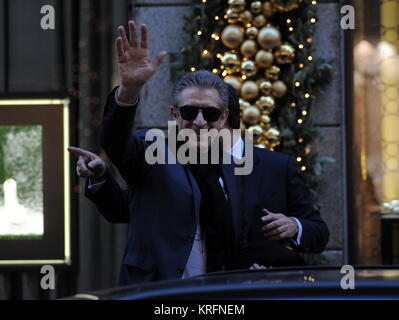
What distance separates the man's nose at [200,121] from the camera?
302cm

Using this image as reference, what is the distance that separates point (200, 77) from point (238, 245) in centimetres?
72

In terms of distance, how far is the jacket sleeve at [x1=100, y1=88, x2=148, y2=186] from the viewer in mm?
2801

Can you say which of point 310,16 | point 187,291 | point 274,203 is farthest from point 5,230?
point 187,291

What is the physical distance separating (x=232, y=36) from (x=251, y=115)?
662 millimetres

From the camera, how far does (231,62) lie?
602cm

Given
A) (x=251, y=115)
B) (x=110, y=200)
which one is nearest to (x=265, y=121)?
(x=251, y=115)

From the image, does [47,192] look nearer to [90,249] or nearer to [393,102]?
[90,249]

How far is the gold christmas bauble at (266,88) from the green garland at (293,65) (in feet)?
0.51

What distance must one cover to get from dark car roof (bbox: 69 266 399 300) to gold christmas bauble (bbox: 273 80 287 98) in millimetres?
4177

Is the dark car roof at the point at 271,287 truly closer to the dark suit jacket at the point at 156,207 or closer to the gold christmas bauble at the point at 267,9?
the dark suit jacket at the point at 156,207

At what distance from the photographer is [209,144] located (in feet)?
10.0

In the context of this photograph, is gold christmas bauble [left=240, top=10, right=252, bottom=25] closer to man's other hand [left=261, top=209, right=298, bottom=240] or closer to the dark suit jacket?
the dark suit jacket
